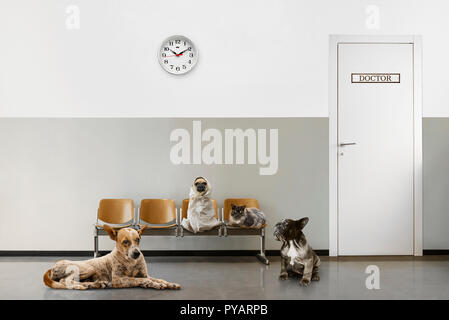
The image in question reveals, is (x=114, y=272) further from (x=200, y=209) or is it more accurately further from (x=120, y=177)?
(x=120, y=177)

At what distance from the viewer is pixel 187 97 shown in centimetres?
443

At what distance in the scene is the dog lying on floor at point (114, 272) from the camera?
3002 millimetres

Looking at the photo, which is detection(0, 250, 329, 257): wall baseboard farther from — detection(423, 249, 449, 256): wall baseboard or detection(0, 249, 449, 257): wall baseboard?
detection(423, 249, 449, 256): wall baseboard

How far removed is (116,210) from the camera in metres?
4.24

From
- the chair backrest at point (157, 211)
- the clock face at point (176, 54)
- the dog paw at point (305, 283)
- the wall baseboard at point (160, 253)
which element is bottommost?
the wall baseboard at point (160, 253)

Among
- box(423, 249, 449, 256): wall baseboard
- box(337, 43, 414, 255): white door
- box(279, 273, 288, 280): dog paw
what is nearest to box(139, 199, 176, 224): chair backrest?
box(279, 273, 288, 280): dog paw

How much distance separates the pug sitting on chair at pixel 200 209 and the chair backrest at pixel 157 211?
0.43 meters

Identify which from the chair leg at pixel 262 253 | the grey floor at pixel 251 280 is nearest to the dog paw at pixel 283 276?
the grey floor at pixel 251 280

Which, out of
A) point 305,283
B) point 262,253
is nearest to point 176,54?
point 262,253

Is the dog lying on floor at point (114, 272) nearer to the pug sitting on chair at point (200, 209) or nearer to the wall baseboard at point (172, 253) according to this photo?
the pug sitting on chair at point (200, 209)

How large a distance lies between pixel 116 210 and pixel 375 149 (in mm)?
3235

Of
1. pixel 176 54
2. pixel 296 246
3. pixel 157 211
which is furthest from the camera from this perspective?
pixel 176 54
